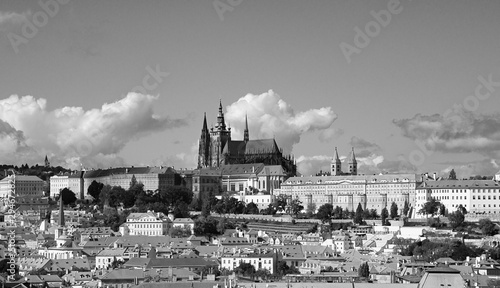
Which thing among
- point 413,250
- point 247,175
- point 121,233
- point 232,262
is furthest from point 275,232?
point 247,175

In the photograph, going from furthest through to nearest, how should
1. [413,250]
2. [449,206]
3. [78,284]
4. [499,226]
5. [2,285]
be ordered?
1. [449,206]
2. [499,226]
3. [413,250]
4. [78,284]
5. [2,285]

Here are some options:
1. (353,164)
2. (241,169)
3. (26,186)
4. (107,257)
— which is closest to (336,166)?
(353,164)

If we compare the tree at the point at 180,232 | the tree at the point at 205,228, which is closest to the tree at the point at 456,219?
the tree at the point at 205,228

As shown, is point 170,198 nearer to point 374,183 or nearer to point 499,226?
point 374,183

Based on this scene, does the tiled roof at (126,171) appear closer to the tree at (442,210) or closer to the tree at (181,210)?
the tree at (181,210)

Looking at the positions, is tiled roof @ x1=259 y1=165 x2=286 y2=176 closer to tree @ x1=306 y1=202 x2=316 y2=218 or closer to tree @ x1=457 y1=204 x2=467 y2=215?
tree @ x1=306 y1=202 x2=316 y2=218

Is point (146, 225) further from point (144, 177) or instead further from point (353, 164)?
point (353, 164)
